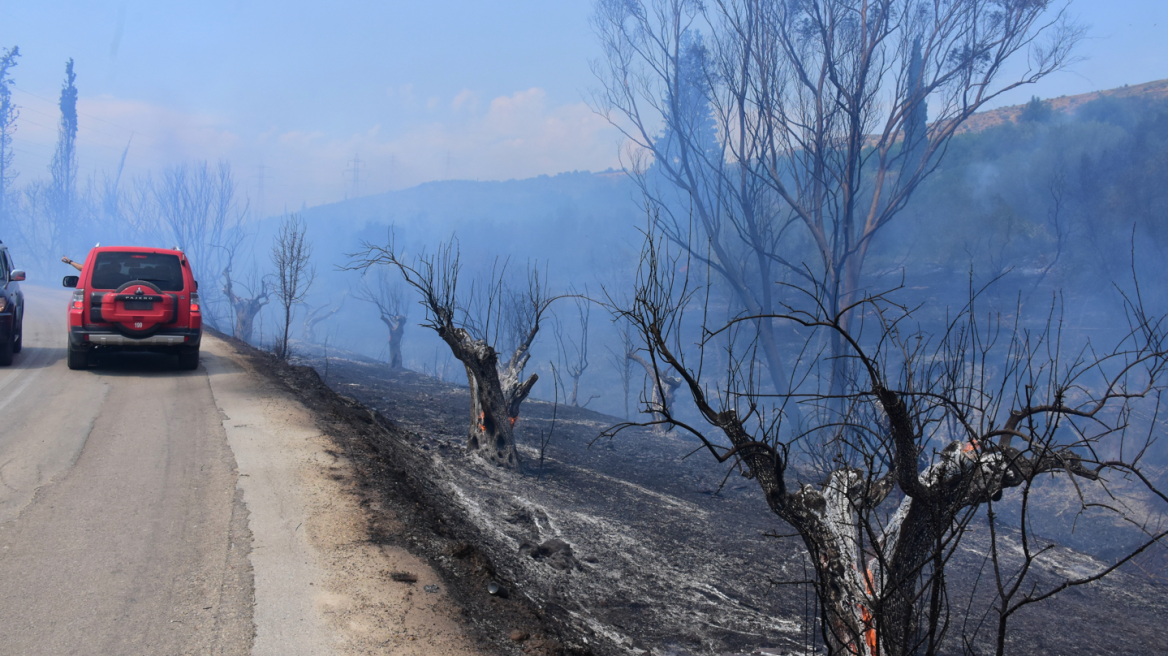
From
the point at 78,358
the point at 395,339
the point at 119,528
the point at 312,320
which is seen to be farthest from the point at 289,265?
the point at 312,320

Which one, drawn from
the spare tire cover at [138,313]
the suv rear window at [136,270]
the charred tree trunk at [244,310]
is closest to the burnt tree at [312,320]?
the charred tree trunk at [244,310]

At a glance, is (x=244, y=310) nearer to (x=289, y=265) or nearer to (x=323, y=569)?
(x=289, y=265)

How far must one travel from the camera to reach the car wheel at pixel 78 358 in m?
10.6

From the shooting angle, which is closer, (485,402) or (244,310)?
(485,402)

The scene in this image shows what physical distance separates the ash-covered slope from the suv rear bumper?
4.29 m

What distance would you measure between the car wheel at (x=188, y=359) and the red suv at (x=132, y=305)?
67mm

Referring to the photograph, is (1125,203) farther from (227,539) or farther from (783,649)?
(227,539)

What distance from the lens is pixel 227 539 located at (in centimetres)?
501

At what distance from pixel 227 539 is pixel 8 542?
148 centimetres

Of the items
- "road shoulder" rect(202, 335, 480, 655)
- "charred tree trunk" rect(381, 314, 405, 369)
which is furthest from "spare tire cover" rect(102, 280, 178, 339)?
"charred tree trunk" rect(381, 314, 405, 369)

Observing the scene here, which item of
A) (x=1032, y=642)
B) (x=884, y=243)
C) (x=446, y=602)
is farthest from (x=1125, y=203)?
(x=446, y=602)

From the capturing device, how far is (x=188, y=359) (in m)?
11.1

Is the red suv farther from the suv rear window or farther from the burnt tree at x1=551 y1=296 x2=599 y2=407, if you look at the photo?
the burnt tree at x1=551 y1=296 x2=599 y2=407

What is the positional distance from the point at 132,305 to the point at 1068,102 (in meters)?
67.2
